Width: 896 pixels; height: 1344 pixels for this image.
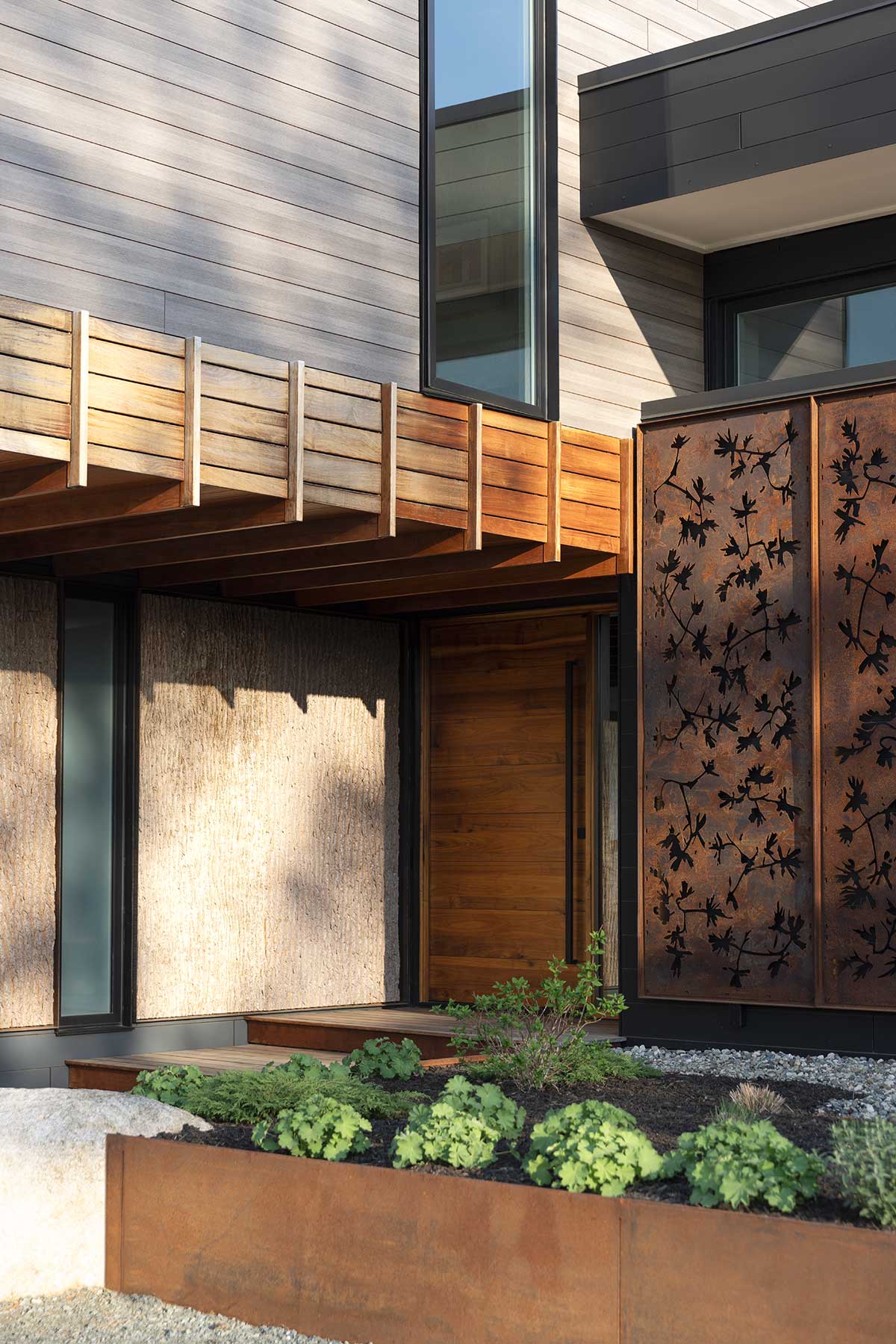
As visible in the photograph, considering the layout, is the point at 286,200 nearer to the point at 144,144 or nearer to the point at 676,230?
the point at 144,144

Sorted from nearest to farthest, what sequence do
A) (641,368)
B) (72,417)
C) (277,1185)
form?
1. (277,1185)
2. (72,417)
3. (641,368)

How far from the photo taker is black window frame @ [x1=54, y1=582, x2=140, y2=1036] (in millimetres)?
7845

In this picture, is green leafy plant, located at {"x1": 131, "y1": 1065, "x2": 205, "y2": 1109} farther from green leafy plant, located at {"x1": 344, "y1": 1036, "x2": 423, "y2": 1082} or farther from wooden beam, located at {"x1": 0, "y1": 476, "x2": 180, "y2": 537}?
wooden beam, located at {"x1": 0, "y1": 476, "x2": 180, "y2": 537}

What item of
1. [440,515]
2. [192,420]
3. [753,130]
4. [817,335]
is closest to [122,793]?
[440,515]

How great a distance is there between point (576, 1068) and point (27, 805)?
9.88ft

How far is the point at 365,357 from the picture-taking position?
7.64m

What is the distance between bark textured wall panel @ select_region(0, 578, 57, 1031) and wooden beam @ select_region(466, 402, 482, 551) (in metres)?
2.21

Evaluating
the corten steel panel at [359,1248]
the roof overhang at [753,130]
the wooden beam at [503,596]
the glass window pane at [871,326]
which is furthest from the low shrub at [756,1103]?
the roof overhang at [753,130]

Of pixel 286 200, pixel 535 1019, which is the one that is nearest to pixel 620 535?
pixel 286 200

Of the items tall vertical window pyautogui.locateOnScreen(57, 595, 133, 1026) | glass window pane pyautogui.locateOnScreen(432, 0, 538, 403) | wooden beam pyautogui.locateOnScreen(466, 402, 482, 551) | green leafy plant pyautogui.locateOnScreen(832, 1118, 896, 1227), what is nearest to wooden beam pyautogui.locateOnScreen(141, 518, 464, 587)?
wooden beam pyautogui.locateOnScreen(466, 402, 482, 551)

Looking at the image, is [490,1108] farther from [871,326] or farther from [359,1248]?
[871,326]

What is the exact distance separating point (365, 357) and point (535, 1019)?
3372mm

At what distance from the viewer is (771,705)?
294 inches

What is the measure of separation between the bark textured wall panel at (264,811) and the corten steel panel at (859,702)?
3048 mm
